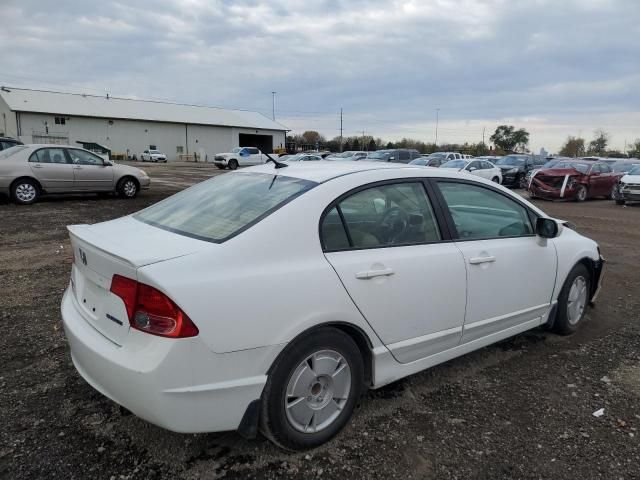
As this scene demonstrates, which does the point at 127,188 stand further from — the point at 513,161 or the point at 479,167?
the point at 513,161

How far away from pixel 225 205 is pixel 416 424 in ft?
5.91

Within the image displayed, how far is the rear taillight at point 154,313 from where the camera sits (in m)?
2.29

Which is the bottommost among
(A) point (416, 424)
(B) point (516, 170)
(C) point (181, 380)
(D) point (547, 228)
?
(A) point (416, 424)

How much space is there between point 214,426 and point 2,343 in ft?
8.70

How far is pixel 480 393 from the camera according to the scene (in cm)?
349

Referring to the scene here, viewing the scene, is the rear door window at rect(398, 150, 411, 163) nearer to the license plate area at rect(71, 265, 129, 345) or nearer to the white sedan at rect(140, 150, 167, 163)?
the license plate area at rect(71, 265, 129, 345)

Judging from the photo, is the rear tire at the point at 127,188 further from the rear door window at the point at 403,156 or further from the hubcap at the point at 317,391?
the rear door window at the point at 403,156

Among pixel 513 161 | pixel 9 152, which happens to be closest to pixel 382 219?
pixel 9 152

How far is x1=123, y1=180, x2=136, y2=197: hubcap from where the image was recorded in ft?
47.6

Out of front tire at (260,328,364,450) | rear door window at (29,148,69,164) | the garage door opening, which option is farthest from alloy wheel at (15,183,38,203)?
the garage door opening

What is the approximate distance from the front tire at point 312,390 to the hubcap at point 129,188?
13138mm

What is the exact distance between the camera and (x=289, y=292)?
255cm

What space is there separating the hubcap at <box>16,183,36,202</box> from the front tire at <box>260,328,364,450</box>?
12.3 m

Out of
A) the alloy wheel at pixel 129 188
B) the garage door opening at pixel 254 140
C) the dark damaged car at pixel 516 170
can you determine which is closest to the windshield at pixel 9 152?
the alloy wheel at pixel 129 188
